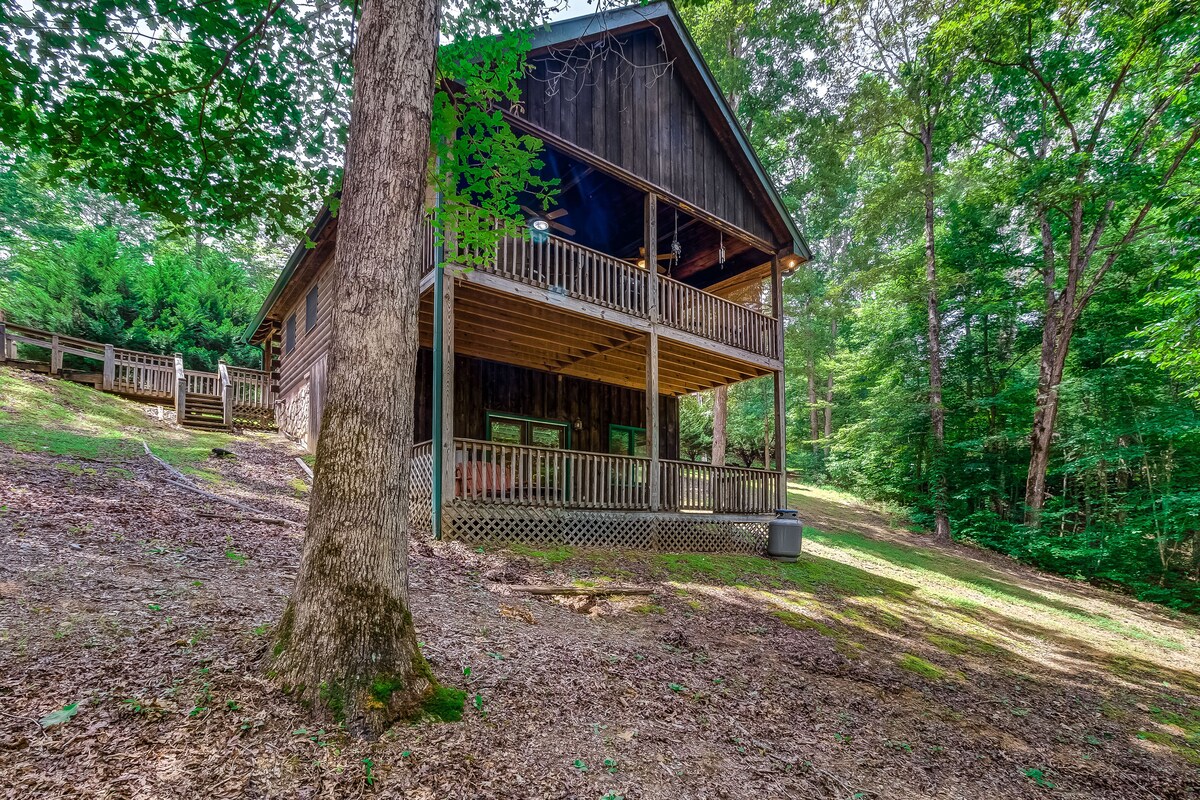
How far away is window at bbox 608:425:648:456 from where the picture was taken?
14102 millimetres

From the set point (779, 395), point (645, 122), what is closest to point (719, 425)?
point (779, 395)

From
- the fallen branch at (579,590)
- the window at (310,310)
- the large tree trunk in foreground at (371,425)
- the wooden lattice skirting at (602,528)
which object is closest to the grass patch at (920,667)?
the fallen branch at (579,590)

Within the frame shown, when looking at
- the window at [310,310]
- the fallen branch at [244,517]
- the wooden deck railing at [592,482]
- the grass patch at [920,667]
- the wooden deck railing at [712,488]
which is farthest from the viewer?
the window at [310,310]

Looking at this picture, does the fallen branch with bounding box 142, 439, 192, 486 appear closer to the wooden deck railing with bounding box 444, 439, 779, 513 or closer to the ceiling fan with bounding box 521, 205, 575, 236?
the wooden deck railing with bounding box 444, 439, 779, 513

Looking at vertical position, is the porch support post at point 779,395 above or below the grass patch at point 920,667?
above

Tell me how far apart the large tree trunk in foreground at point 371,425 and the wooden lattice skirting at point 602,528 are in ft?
16.2

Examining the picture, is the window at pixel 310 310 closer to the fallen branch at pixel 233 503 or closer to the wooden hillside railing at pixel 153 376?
the wooden hillside railing at pixel 153 376

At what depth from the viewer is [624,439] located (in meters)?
14.4

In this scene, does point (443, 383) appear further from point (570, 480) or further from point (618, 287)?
point (618, 287)

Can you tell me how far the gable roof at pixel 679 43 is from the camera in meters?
9.06

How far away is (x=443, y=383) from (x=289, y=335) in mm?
10426

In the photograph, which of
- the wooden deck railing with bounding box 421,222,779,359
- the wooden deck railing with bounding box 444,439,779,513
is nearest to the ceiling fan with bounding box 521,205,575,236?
the wooden deck railing with bounding box 421,222,779,359

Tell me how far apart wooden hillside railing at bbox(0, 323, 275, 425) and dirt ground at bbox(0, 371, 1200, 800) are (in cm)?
656

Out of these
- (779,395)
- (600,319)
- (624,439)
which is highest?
(600,319)
